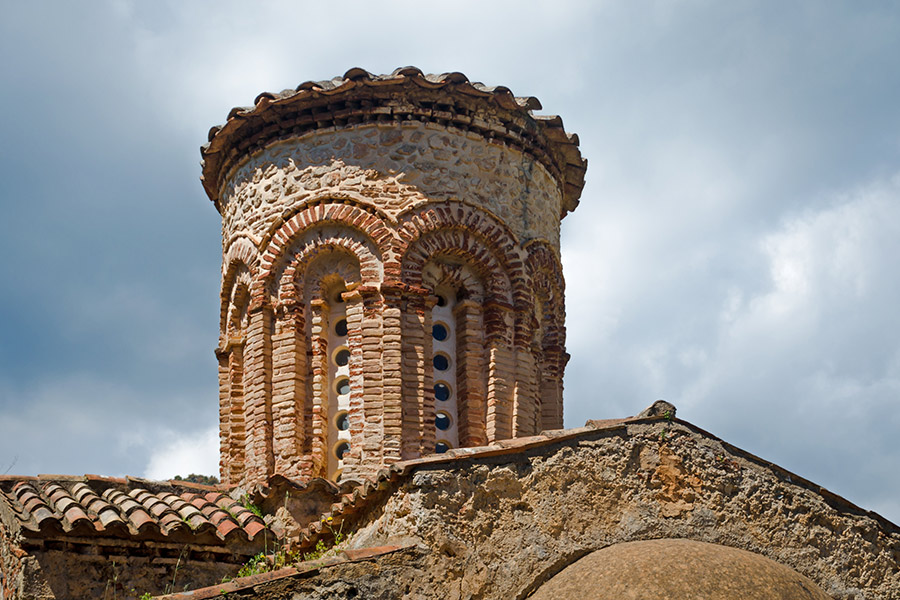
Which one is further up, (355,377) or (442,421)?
(355,377)

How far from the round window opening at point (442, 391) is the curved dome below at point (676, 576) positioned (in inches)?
170

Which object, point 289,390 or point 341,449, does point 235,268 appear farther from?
point 341,449

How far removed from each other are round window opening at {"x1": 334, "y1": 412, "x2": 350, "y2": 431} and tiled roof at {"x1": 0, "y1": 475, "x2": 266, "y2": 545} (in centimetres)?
132

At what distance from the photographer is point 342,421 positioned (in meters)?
11.5

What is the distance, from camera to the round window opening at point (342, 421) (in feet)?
37.7

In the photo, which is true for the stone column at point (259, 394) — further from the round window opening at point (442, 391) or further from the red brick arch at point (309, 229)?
the round window opening at point (442, 391)

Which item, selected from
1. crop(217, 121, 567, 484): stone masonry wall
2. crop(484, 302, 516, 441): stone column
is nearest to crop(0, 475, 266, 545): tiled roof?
crop(217, 121, 567, 484): stone masonry wall

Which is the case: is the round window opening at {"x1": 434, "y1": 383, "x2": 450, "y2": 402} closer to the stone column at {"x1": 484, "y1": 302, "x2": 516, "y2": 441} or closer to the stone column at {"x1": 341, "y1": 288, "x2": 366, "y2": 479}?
the stone column at {"x1": 484, "y1": 302, "x2": 516, "y2": 441}

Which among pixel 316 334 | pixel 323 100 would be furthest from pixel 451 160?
pixel 316 334

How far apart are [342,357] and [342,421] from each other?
739mm

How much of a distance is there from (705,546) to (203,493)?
566 centimetres

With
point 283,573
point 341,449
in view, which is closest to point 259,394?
point 341,449

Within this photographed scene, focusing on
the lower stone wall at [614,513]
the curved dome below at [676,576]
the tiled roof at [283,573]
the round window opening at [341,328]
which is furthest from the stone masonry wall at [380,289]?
the curved dome below at [676,576]

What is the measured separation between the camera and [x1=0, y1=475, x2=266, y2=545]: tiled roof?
9039mm
